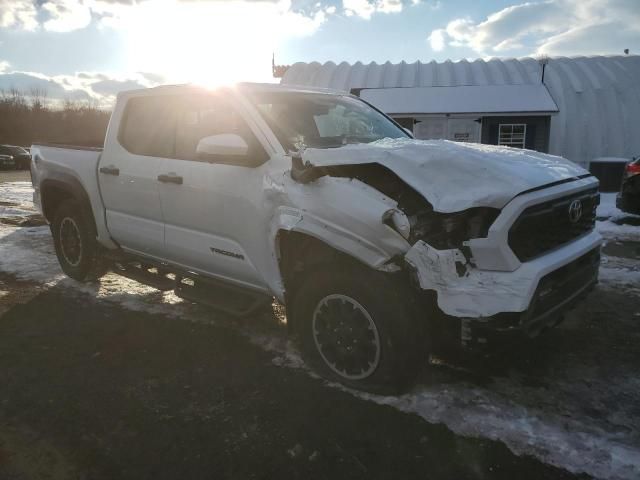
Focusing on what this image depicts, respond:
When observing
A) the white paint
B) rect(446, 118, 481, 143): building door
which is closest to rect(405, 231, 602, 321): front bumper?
the white paint

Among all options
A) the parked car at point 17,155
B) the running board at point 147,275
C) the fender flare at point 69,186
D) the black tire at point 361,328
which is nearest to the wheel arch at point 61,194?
the fender flare at point 69,186

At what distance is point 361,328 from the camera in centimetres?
292

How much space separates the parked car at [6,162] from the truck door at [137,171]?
24.0 m

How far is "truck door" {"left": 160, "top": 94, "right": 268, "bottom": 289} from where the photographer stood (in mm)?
3330

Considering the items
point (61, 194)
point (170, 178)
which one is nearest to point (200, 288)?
point (170, 178)

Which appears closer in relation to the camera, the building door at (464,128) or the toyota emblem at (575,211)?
the toyota emblem at (575,211)

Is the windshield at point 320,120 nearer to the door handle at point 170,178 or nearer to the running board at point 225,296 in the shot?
the door handle at point 170,178

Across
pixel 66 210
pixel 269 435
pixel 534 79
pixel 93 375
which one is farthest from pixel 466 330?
pixel 534 79

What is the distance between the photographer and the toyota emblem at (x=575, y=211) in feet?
9.80

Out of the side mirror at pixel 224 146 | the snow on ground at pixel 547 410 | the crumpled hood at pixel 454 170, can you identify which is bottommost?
the snow on ground at pixel 547 410

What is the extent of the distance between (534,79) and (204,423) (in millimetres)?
24761

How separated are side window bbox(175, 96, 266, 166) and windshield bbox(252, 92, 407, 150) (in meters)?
0.19

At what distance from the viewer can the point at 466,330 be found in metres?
2.55

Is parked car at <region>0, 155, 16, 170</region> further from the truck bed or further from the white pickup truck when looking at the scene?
the white pickup truck
